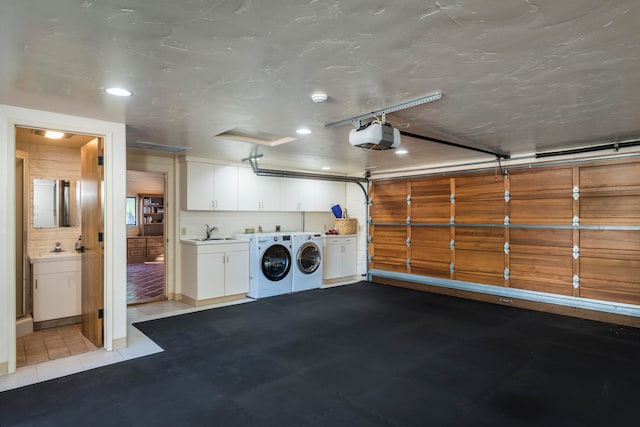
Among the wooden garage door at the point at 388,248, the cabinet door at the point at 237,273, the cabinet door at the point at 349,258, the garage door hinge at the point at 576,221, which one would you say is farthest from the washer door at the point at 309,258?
the garage door hinge at the point at 576,221

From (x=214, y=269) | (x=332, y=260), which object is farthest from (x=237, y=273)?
(x=332, y=260)

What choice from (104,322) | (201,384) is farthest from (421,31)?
(104,322)

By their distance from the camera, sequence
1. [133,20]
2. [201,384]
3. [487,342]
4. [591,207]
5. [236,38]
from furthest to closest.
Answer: [591,207] < [487,342] < [201,384] < [236,38] < [133,20]

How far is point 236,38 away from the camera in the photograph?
1.86 metres

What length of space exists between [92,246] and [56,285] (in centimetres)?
120

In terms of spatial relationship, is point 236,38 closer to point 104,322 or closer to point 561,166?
point 104,322

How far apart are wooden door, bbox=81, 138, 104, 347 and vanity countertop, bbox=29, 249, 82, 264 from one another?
50 centimetres

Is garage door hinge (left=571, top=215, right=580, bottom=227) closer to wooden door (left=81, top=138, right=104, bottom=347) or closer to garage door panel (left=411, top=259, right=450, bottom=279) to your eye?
garage door panel (left=411, top=259, right=450, bottom=279)

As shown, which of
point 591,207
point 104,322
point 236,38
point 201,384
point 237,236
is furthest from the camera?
point 237,236

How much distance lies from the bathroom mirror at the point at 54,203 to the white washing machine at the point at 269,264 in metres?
2.35

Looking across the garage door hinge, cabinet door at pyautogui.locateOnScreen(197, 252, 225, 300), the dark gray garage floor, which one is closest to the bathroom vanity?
the dark gray garage floor

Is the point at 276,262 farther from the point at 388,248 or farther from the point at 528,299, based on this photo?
the point at 528,299

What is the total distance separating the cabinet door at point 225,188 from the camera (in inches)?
229

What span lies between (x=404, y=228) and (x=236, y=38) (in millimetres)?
5539
